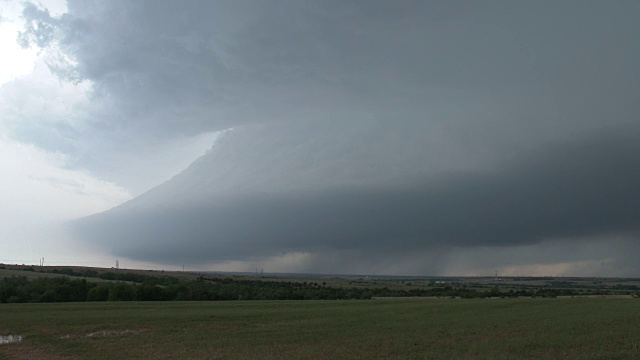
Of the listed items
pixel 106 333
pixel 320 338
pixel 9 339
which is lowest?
pixel 9 339

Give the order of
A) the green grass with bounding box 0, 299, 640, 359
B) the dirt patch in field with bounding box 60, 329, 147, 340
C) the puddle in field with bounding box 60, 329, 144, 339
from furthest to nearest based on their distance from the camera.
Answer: the puddle in field with bounding box 60, 329, 144, 339 < the dirt patch in field with bounding box 60, 329, 147, 340 < the green grass with bounding box 0, 299, 640, 359

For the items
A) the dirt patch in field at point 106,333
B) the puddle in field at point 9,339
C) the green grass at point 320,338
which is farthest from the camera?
the dirt patch in field at point 106,333

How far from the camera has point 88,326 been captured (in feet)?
162

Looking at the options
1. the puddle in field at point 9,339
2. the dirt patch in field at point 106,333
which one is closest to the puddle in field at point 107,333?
the dirt patch in field at point 106,333

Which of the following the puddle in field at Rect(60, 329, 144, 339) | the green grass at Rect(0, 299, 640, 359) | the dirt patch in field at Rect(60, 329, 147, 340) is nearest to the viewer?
the green grass at Rect(0, 299, 640, 359)

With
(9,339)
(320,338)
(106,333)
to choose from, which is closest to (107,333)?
(106,333)

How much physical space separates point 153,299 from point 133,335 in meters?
79.5

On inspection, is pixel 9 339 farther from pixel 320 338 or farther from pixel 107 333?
pixel 320 338

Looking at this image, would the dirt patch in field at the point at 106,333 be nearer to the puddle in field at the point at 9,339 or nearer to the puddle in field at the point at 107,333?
the puddle in field at the point at 107,333

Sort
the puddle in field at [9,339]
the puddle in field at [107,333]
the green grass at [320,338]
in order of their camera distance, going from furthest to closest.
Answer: the puddle in field at [107,333]
the puddle in field at [9,339]
the green grass at [320,338]

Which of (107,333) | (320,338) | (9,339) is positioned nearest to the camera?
(320,338)

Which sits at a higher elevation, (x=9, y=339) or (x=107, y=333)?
(x=107, y=333)

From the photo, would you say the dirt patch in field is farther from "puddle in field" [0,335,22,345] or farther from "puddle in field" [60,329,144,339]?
"puddle in field" [0,335,22,345]

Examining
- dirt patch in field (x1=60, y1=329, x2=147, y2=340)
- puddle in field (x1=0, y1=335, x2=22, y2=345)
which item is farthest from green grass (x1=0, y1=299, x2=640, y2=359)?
puddle in field (x1=0, y1=335, x2=22, y2=345)
